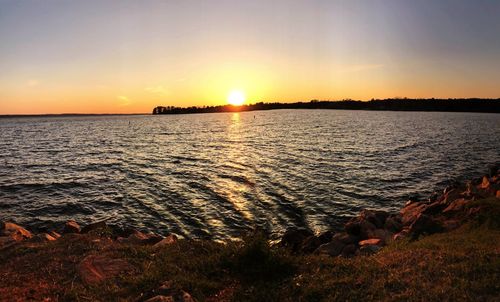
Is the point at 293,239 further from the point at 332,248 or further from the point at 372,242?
the point at 372,242

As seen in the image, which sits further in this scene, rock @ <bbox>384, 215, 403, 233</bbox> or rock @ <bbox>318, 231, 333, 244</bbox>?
rock @ <bbox>384, 215, 403, 233</bbox>

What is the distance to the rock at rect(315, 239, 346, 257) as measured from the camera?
14643 mm

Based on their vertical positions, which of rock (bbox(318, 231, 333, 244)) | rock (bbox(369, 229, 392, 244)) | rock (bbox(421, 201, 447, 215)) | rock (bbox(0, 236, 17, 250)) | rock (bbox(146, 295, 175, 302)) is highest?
rock (bbox(146, 295, 175, 302))

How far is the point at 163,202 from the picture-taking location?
24.8m

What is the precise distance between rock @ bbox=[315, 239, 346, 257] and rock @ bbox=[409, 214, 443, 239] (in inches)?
117

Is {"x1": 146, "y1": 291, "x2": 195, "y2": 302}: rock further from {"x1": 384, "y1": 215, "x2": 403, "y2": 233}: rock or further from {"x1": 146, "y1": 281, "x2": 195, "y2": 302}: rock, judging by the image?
{"x1": 384, "y1": 215, "x2": 403, "y2": 233}: rock

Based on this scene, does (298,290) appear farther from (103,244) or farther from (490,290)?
(103,244)

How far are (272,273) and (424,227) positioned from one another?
808cm

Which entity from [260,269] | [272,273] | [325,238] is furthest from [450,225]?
[260,269]

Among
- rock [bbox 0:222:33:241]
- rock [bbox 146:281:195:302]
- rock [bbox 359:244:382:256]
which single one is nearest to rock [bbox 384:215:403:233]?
rock [bbox 359:244:382:256]

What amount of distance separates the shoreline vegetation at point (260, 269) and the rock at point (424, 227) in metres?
0.04

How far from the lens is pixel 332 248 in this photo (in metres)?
15.1

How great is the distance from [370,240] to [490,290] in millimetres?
6876

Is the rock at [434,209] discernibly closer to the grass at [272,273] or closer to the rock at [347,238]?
the rock at [347,238]
